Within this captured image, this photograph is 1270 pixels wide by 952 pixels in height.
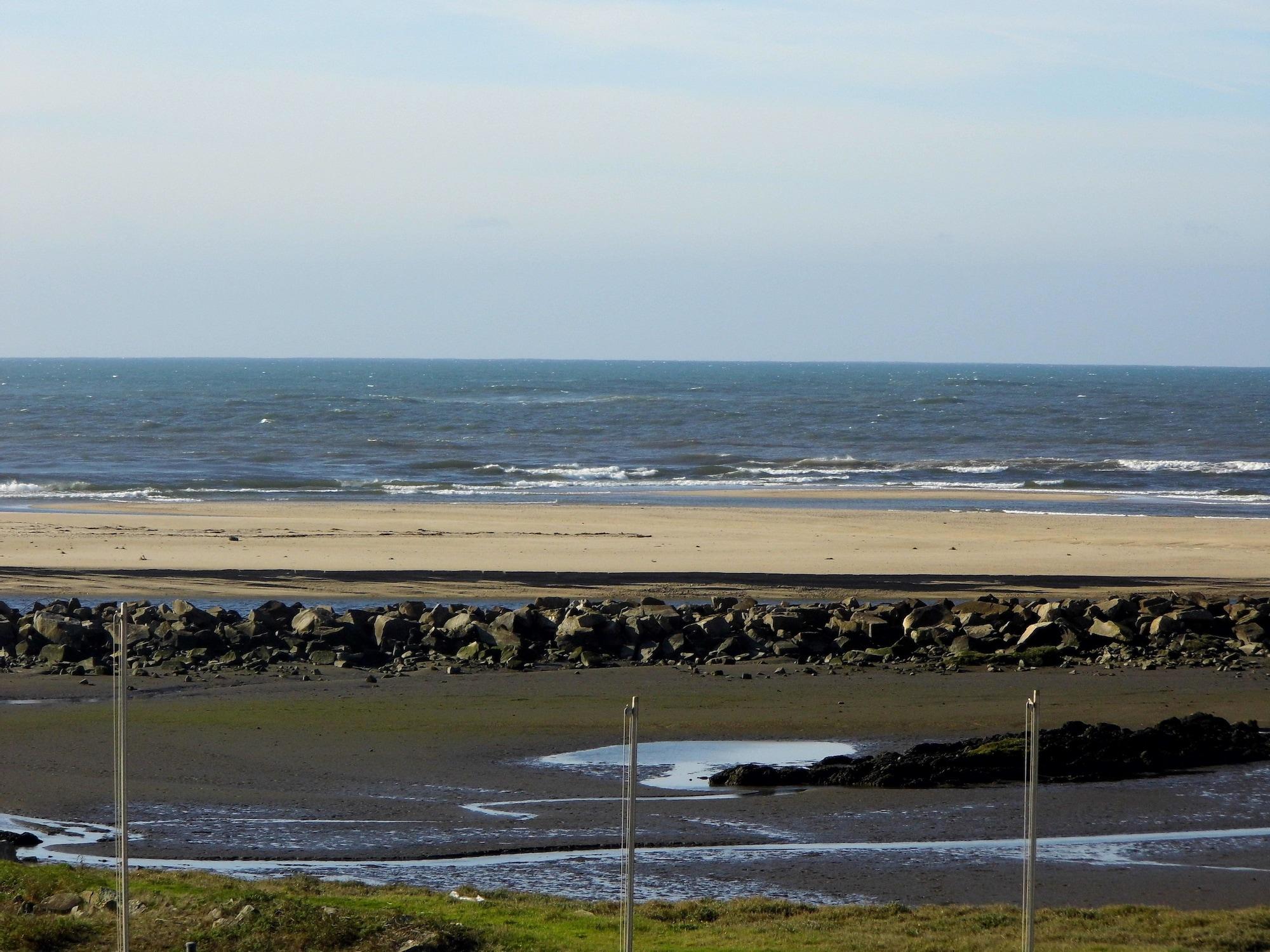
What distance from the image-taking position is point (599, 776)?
47.6 feet

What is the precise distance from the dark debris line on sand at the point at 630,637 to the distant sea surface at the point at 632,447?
74.6 feet

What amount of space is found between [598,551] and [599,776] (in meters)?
18.2

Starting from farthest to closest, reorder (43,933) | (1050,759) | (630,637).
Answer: (630,637) → (1050,759) → (43,933)

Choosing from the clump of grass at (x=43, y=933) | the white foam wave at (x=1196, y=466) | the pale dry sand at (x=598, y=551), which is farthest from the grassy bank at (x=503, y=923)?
the white foam wave at (x=1196, y=466)

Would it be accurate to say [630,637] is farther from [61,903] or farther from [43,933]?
[43,933]

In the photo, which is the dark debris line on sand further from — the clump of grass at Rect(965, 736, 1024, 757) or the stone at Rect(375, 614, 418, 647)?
the clump of grass at Rect(965, 736, 1024, 757)

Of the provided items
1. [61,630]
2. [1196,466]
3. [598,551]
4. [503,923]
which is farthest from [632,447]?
[503,923]

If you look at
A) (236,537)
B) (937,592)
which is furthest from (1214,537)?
(236,537)

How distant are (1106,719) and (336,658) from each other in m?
9.73

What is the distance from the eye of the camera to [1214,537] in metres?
36.0

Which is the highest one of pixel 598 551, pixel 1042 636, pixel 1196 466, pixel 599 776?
pixel 1196 466

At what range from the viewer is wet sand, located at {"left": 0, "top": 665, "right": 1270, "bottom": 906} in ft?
38.5

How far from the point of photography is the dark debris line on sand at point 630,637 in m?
20.0

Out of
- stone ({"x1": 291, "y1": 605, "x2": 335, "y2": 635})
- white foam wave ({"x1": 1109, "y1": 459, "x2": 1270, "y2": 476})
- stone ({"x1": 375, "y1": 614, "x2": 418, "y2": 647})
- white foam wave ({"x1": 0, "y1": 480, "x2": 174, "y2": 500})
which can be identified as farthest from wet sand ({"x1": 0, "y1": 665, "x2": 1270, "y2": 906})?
white foam wave ({"x1": 1109, "y1": 459, "x2": 1270, "y2": 476})
